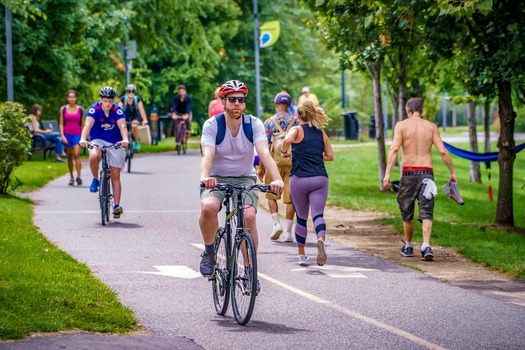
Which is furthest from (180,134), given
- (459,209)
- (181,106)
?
(459,209)

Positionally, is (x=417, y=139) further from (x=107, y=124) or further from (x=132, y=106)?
(x=132, y=106)

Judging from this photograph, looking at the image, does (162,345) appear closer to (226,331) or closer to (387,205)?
(226,331)

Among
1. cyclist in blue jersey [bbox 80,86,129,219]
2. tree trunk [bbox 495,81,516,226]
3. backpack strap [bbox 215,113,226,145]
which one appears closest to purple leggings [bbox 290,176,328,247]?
backpack strap [bbox 215,113,226,145]

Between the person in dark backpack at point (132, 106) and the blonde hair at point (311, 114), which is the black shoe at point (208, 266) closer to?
the blonde hair at point (311, 114)

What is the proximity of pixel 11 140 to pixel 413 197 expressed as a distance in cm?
763

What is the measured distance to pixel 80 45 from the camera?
3522cm

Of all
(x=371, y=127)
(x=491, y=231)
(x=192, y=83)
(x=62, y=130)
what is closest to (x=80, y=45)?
(x=62, y=130)

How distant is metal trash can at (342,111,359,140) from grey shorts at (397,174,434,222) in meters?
37.4

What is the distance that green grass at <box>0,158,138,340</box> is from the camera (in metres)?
8.58

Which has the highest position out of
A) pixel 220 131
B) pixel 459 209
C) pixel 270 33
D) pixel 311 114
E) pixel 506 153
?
pixel 270 33

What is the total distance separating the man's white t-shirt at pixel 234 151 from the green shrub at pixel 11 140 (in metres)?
10.1

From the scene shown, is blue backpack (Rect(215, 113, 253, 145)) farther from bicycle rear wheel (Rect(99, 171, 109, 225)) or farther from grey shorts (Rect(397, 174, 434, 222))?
bicycle rear wheel (Rect(99, 171, 109, 225))

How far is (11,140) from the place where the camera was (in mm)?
19078

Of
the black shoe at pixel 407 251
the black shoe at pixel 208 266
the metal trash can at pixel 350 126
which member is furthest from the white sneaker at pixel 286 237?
the metal trash can at pixel 350 126
